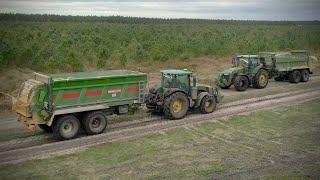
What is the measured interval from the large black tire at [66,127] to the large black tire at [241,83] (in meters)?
12.5

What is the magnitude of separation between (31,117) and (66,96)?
1.45m

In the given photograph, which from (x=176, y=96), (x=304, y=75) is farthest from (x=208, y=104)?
(x=304, y=75)

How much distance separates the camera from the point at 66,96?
49.8 feet

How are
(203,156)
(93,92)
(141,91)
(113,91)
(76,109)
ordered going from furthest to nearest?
(141,91) → (113,91) → (93,92) → (76,109) → (203,156)

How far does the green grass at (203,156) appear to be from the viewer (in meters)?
12.3

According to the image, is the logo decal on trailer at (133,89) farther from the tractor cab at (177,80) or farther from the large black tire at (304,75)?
the large black tire at (304,75)

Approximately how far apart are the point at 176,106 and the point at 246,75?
881 centimetres

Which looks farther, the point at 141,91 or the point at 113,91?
the point at 141,91

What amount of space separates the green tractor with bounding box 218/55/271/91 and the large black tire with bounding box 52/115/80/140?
1269 cm

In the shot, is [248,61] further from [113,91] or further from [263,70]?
[113,91]

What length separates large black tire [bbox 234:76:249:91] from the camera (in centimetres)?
2520

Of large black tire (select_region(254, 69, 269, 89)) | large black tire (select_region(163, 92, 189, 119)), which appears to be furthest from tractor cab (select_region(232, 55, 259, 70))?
large black tire (select_region(163, 92, 189, 119))

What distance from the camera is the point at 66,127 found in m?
15.4

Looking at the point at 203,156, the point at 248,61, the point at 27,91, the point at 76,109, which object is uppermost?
the point at 248,61
